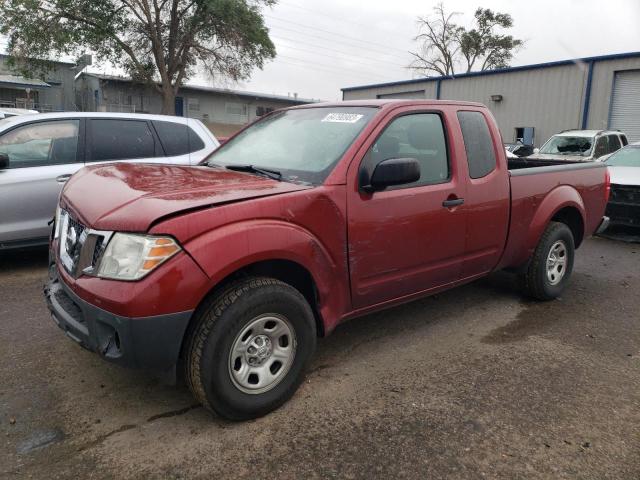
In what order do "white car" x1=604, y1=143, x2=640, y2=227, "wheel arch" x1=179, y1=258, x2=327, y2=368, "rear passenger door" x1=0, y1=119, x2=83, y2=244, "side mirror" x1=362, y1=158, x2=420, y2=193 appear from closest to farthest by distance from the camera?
"wheel arch" x1=179, y1=258, x2=327, y2=368
"side mirror" x1=362, y1=158, x2=420, y2=193
"rear passenger door" x1=0, y1=119, x2=83, y2=244
"white car" x1=604, y1=143, x2=640, y2=227

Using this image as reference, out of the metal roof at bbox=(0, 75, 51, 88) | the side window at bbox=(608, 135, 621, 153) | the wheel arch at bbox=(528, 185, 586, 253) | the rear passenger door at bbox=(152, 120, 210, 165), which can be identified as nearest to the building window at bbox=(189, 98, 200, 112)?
the metal roof at bbox=(0, 75, 51, 88)

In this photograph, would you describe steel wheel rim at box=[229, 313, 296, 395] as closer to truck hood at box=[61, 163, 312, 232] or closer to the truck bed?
truck hood at box=[61, 163, 312, 232]

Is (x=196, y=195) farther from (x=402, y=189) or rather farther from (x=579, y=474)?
(x=579, y=474)

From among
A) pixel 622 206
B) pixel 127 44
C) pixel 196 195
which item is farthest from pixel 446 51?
pixel 196 195

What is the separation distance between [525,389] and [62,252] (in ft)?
9.71

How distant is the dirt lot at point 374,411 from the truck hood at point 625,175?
4332 mm

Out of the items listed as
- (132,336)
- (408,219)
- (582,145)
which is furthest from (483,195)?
(582,145)

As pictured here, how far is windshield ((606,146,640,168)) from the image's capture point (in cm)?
898

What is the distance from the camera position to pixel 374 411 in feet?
9.77

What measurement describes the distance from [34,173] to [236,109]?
36.4m

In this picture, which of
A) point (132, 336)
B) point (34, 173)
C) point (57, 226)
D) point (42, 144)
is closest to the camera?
point (132, 336)

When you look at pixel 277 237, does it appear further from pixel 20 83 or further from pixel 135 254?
pixel 20 83

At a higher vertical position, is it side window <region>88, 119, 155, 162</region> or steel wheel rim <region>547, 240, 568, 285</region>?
side window <region>88, 119, 155, 162</region>

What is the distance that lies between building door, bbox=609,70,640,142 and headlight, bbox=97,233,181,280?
70.4 ft
